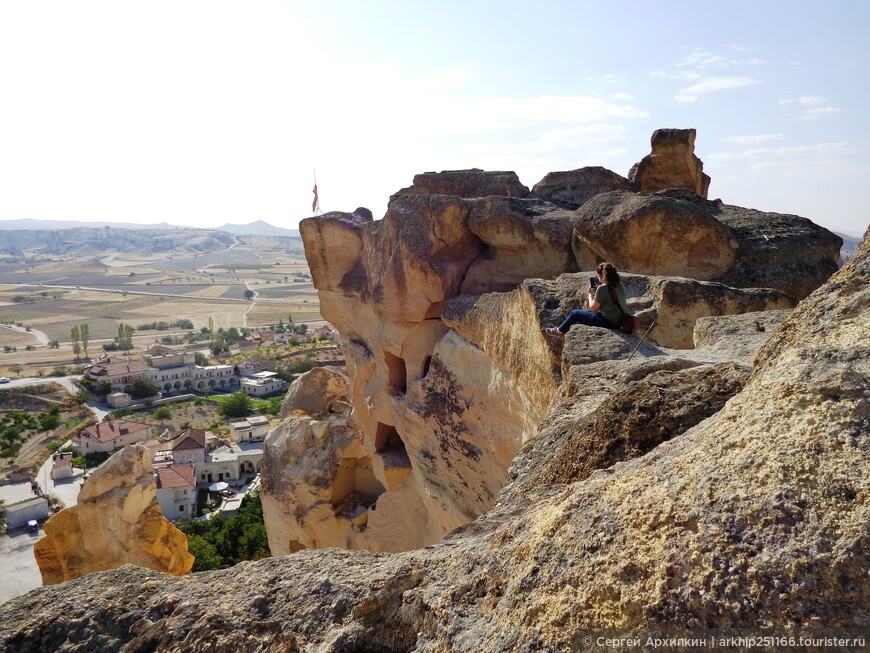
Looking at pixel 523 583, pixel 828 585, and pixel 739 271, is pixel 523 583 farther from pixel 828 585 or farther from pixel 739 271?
pixel 739 271

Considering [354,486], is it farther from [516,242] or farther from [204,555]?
[516,242]

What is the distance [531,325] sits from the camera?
6.96 metres

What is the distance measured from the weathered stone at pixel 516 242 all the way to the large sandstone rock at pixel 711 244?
124 cm

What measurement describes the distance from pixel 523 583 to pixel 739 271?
6.54 m

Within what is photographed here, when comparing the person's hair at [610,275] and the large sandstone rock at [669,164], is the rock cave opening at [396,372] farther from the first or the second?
the person's hair at [610,275]

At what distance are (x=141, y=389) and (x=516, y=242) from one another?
4719 centimetres

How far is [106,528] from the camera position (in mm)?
10641

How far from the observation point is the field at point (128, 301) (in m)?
75.0

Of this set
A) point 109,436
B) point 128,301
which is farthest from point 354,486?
point 128,301

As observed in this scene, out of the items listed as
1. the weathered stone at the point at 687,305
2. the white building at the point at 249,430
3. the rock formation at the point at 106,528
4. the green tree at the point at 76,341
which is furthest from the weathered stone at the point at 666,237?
the green tree at the point at 76,341

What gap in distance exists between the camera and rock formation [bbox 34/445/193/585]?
10.5 m

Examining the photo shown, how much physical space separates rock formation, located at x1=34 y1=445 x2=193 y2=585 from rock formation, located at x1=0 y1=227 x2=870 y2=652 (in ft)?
28.2

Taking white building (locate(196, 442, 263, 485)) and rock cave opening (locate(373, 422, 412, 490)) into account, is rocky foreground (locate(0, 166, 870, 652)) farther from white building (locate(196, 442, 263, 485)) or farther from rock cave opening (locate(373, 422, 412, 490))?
white building (locate(196, 442, 263, 485))

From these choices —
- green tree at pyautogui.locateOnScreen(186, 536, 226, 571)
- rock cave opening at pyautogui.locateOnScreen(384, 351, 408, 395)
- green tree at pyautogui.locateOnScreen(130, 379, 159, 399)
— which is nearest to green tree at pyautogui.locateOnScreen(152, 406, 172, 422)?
green tree at pyautogui.locateOnScreen(130, 379, 159, 399)
